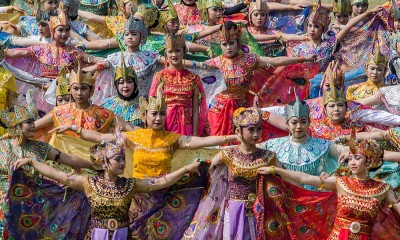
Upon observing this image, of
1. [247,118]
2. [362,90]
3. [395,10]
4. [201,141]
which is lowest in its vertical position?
[362,90]

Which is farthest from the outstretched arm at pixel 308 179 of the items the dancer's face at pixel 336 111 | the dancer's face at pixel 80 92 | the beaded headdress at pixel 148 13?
the beaded headdress at pixel 148 13

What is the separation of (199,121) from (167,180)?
2.42 metres

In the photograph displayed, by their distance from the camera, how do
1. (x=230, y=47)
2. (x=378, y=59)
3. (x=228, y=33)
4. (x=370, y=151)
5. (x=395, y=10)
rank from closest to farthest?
(x=370, y=151) < (x=228, y=33) < (x=230, y=47) < (x=378, y=59) < (x=395, y=10)

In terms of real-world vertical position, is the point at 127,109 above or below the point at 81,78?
below

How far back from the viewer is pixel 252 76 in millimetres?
17016

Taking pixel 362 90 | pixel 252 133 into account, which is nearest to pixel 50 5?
pixel 362 90

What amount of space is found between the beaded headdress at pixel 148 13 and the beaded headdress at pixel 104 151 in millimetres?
4274

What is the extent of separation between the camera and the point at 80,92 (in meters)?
15.5

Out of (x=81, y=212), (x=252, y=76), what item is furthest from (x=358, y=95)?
(x=81, y=212)

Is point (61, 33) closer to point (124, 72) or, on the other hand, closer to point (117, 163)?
point (124, 72)

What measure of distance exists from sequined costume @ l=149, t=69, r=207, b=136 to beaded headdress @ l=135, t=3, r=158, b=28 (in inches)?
70.8

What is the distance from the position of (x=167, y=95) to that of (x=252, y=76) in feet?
3.70

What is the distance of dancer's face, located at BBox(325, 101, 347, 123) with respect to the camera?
15531mm

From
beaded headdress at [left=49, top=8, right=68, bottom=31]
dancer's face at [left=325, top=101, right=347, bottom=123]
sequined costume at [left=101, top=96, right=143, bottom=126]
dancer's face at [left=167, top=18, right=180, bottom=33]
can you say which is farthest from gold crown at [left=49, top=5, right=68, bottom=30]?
dancer's face at [left=325, top=101, right=347, bottom=123]
